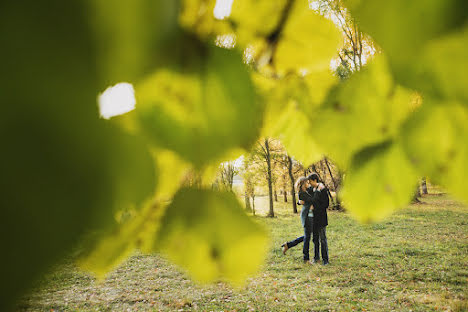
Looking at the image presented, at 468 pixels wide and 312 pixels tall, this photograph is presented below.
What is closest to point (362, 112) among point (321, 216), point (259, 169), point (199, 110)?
point (199, 110)

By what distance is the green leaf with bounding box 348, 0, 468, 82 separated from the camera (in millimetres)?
249

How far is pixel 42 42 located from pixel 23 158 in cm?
6

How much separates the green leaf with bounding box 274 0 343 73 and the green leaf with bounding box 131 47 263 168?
0.48ft

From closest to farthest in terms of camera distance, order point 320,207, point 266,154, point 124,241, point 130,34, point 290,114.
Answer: point 130,34
point 124,241
point 290,114
point 266,154
point 320,207

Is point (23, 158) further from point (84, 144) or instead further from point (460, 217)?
point (460, 217)

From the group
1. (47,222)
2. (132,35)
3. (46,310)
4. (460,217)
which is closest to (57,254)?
(47,222)

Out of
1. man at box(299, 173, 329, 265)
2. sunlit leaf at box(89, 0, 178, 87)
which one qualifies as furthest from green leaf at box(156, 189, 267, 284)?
man at box(299, 173, 329, 265)

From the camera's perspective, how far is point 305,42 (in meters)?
0.37

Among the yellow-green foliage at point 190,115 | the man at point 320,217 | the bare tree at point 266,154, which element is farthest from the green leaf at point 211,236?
the man at point 320,217

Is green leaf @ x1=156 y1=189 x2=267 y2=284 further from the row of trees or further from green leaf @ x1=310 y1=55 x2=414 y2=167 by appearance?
green leaf @ x1=310 y1=55 x2=414 y2=167

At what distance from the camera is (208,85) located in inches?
9.6

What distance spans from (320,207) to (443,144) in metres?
3.93

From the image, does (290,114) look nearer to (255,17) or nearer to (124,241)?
(255,17)

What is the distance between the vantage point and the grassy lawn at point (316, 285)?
130 inches
